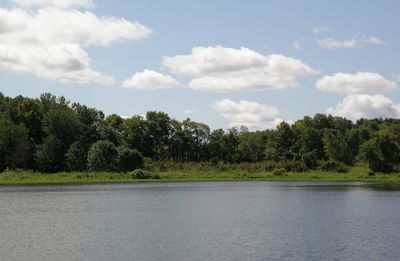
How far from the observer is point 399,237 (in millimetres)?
37312

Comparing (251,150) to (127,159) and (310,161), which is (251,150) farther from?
(127,159)

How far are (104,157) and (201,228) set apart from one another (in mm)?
79536

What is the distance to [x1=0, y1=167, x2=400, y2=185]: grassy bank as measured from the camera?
109375 mm

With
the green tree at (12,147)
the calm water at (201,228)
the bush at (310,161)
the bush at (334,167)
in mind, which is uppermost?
the green tree at (12,147)

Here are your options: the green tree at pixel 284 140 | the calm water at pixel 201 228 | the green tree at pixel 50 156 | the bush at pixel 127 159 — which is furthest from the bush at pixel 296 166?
the calm water at pixel 201 228

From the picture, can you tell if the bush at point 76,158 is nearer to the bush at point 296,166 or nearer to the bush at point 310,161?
the bush at point 296,166

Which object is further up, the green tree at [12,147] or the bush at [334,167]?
the green tree at [12,147]

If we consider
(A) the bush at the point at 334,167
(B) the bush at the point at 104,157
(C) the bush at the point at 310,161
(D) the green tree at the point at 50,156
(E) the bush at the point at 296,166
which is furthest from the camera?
(C) the bush at the point at 310,161

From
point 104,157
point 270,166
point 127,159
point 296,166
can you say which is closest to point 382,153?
point 296,166

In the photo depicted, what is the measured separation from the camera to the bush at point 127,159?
4688 inches

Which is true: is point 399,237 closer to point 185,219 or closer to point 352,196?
point 185,219

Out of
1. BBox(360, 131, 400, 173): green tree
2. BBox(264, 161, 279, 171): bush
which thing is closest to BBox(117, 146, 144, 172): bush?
BBox(264, 161, 279, 171): bush

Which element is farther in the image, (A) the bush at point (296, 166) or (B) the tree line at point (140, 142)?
(A) the bush at point (296, 166)

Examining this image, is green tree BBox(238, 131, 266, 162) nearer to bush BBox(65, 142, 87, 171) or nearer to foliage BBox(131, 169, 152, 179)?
bush BBox(65, 142, 87, 171)
